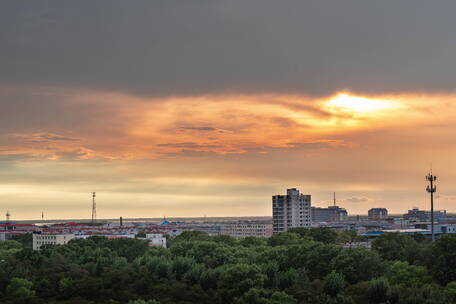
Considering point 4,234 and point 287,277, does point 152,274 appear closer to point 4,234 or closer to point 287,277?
point 287,277

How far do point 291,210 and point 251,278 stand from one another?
11569 cm

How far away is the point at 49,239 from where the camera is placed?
154 metres

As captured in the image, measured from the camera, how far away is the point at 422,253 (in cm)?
7812

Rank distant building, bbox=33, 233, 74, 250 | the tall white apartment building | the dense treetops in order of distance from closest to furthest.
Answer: the dense treetops < distant building, bbox=33, 233, 74, 250 < the tall white apartment building

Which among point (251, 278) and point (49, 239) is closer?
point (251, 278)

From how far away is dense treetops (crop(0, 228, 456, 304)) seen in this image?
5694cm

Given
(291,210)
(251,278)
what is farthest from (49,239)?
(251,278)

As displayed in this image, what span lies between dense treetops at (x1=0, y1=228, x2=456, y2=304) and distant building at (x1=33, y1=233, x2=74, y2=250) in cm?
6652

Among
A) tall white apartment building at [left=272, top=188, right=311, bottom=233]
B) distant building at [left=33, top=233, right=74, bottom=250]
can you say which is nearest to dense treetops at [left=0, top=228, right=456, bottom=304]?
distant building at [left=33, top=233, right=74, bottom=250]

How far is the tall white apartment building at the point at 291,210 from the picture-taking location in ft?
586

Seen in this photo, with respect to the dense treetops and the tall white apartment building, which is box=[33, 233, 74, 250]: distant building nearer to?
the tall white apartment building

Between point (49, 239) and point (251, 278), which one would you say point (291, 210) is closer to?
point (49, 239)

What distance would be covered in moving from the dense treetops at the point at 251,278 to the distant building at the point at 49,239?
6652cm

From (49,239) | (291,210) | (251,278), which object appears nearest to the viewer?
(251,278)
